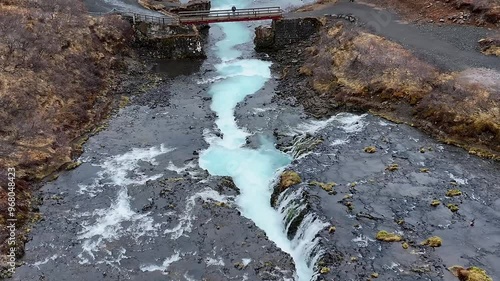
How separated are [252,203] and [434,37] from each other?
24955mm

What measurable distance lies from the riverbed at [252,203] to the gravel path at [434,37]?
8.94 meters

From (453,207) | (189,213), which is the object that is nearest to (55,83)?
(189,213)

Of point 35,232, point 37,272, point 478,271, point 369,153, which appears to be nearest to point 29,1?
point 35,232

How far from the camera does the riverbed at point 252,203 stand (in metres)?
21.6

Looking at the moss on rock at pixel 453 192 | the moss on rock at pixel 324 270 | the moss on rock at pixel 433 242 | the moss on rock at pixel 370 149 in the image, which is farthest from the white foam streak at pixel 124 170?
the moss on rock at pixel 453 192

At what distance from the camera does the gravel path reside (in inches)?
1404

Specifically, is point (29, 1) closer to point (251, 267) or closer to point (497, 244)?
point (251, 267)

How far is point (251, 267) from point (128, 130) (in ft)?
54.6

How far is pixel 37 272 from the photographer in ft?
70.6

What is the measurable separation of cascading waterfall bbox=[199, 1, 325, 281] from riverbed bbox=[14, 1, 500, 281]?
3.7 inches

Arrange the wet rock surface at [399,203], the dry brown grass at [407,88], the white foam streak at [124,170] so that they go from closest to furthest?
the wet rock surface at [399,203]
the white foam streak at [124,170]
the dry brown grass at [407,88]

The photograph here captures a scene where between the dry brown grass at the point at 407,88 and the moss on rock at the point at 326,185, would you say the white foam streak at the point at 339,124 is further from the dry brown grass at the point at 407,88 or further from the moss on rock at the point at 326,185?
the moss on rock at the point at 326,185

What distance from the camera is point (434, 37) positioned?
40188 millimetres

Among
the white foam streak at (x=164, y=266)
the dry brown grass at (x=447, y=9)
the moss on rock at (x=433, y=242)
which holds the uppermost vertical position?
the dry brown grass at (x=447, y=9)
